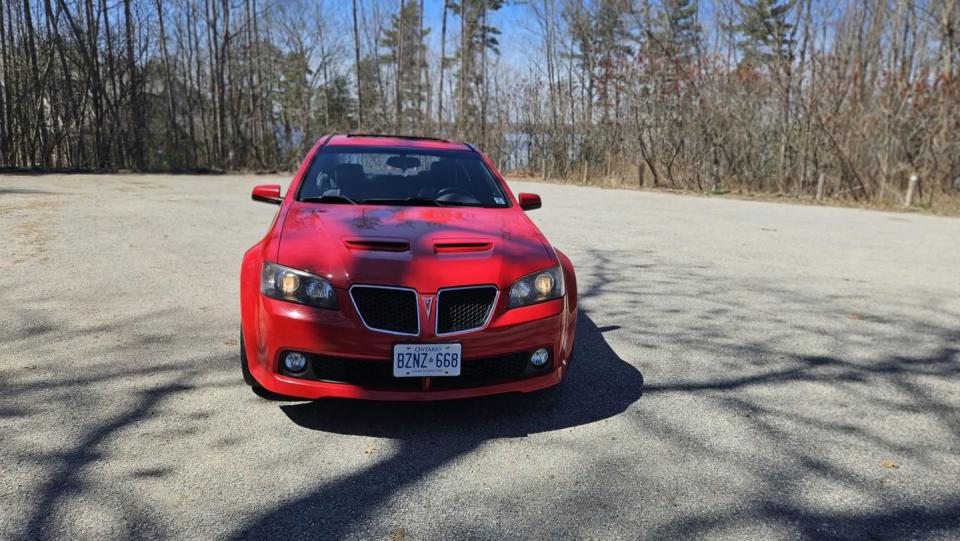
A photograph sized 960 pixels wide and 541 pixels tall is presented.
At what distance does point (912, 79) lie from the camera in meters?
19.6

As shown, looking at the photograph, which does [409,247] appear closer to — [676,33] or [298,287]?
[298,287]

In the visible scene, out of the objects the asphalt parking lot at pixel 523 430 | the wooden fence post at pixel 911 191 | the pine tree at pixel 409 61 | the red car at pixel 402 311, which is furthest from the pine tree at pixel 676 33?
the red car at pixel 402 311

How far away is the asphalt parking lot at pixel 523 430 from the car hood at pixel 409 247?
77 cm

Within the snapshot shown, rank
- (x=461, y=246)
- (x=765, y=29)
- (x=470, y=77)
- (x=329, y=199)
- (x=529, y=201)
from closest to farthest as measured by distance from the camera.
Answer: (x=461, y=246) → (x=329, y=199) → (x=529, y=201) → (x=765, y=29) → (x=470, y=77)

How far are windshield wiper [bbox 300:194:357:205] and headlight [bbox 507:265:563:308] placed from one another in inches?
56.3

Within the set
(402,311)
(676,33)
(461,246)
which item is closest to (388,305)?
(402,311)

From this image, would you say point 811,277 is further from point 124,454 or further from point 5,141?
point 5,141

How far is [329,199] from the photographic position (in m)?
4.12

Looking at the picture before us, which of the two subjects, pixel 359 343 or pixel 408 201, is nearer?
pixel 359 343

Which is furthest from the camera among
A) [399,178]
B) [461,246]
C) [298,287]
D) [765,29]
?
[765,29]

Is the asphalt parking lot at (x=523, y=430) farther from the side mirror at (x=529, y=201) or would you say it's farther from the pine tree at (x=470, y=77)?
the pine tree at (x=470, y=77)

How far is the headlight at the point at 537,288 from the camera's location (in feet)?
10.4

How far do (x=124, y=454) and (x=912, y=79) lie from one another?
76.5ft

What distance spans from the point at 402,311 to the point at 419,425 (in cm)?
63
